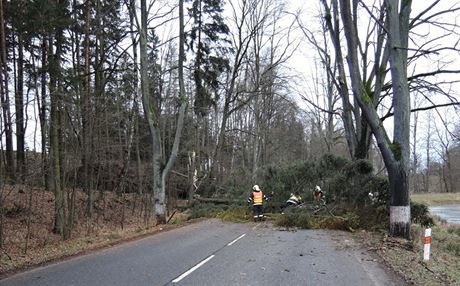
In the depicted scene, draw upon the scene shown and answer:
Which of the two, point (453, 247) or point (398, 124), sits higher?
point (398, 124)

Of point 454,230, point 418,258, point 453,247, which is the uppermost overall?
point 418,258

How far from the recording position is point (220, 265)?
1018cm

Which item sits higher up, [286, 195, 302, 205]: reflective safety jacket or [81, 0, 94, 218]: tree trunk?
[81, 0, 94, 218]: tree trunk

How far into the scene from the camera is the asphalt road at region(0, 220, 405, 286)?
858 cm

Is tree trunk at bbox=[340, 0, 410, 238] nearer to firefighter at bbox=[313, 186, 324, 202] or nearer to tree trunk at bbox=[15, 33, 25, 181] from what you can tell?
firefighter at bbox=[313, 186, 324, 202]

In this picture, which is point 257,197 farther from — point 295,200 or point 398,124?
point 398,124

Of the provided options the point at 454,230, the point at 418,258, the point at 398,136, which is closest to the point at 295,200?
the point at 454,230

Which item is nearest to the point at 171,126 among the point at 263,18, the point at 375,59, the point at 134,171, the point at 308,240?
the point at 134,171

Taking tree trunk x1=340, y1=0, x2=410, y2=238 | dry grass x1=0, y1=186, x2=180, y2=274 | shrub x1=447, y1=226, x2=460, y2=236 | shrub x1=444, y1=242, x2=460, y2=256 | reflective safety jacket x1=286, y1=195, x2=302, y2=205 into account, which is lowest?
shrub x1=447, y1=226, x2=460, y2=236

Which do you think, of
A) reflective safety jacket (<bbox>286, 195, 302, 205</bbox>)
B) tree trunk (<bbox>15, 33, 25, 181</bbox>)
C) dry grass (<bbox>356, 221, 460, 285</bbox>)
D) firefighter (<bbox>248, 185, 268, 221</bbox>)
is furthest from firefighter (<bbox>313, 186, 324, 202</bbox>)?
tree trunk (<bbox>15, 33, 25, 181</bbox>)

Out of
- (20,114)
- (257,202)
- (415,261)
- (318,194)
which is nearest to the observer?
(415,261)

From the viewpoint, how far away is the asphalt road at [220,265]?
8578 mm

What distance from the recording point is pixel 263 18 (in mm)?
37656

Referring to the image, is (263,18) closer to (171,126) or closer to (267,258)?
(171,126)
